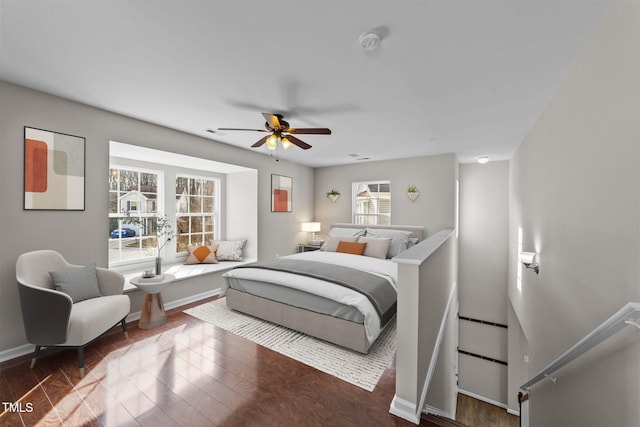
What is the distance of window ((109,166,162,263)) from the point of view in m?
3.77

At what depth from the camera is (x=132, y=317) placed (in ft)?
10.3

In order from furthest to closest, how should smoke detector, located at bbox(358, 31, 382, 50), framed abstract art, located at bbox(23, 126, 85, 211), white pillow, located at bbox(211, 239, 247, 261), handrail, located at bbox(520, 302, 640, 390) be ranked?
white pillow, located at bbox(211, 239, 247, 261) → framed abstract art, located at bbox(23, 126, 85, 211) → smoke detector, located at bbox(358, 31, 382, 50) → handrail, located at bbox(520, 302, 640, 390)

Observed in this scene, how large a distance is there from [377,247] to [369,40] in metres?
3.20

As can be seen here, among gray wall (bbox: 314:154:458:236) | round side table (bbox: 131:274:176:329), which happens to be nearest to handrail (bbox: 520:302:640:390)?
round side table (bbox: 131:274:176:329)

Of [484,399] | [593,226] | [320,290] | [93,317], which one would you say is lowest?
[484,399]

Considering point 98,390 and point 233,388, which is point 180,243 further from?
point 233,388

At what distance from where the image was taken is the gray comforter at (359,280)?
2.58 m

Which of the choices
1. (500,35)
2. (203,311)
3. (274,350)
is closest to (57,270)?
(203,311)

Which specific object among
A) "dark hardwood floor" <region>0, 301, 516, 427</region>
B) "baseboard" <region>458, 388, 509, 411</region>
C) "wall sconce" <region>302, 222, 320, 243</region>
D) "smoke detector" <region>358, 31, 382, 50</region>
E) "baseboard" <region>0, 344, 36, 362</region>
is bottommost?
"baseboard" <region>458, 388, 509, 411</region>

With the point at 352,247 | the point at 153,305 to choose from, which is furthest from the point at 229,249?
the point at 352,247

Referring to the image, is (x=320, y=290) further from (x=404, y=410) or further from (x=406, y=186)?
(x=406, y=186)

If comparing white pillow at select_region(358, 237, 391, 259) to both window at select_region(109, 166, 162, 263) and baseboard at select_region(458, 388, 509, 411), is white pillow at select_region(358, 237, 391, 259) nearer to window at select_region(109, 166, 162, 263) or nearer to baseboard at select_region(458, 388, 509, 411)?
baseboard at select_region(458, 388, 509, 411)

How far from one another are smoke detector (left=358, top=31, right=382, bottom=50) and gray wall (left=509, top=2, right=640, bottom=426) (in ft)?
3.91

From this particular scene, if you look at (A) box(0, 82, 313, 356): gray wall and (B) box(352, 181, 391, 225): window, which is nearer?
(A) box(0, 82, 313, 356): gray wall
